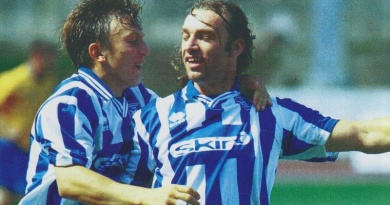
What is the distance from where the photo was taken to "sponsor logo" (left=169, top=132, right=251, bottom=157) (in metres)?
4.14

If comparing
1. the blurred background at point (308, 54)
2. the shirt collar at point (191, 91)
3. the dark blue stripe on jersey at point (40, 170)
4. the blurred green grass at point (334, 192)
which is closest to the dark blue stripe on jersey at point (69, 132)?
the dark blue stripe on jersey at point (40, 170)

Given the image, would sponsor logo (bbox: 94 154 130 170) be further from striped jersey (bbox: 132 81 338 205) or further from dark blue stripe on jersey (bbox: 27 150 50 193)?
dark blue stripe on jersey (bbox: 27 150 50 193)

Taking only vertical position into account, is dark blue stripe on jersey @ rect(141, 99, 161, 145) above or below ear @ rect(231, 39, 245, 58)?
below

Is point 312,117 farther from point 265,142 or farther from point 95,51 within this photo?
point 95,51

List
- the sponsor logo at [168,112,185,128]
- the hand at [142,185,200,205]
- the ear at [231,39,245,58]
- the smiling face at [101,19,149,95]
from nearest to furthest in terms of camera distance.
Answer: the hand at [142,185,200,205] < the sponsor logo at [168,112,185,128] < the ear at [231,39,245,58] < the smiling face at [101,19,149,95]

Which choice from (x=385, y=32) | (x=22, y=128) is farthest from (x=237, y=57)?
(x=385, y=32)

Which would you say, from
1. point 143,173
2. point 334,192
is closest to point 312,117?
point 143,173

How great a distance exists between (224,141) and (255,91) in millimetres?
306

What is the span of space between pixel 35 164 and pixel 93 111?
15.4 inches

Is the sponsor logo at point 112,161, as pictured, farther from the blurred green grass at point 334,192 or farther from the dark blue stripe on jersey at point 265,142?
the blurred green grass at point 334,192

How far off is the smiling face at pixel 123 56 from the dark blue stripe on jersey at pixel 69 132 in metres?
0.45

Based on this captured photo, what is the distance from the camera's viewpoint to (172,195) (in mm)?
3795

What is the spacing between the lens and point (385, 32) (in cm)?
1644

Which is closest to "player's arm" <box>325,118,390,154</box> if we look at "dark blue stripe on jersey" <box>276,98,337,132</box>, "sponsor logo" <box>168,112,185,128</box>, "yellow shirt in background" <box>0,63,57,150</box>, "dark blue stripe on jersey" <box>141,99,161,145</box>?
"dark blue stripe on jersey" <box>276,98,337,132</box>
